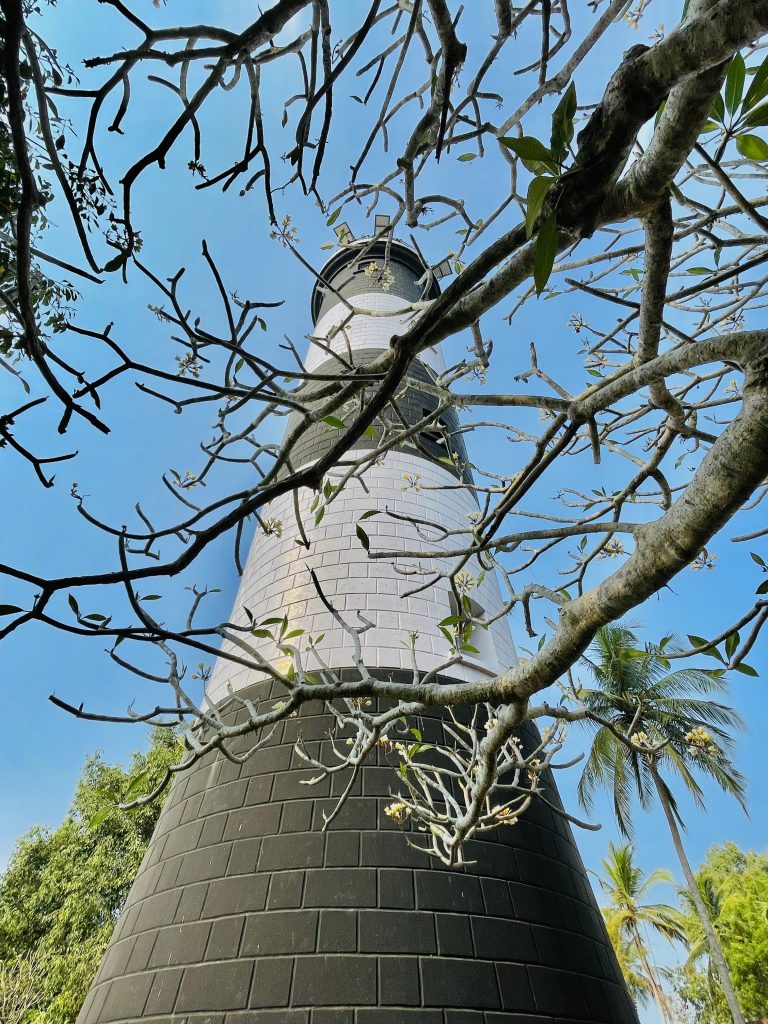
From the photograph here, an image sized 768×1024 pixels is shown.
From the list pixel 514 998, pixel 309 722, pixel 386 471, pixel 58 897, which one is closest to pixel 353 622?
pixel 309 722

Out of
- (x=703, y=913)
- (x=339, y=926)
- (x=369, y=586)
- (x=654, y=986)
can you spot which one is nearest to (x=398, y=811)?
(x=339, y=926)

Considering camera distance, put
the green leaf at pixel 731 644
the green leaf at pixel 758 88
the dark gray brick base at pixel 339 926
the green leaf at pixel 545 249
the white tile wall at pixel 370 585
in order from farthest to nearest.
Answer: the white tile wall at pixel 370 585, the dark gray brick base at pixel 339 926, the green leaf at pixel 731 644, the green leaf at pixel 758 88, the green leaf at pixel 545 249

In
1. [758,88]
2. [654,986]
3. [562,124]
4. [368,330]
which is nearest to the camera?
[562,124]

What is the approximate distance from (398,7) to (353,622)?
3.16 m

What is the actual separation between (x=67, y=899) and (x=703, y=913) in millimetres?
10747

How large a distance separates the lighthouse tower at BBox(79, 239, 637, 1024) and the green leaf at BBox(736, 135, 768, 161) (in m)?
1.03

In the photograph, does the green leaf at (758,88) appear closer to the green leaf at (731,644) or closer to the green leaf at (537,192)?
the green leaf at (537,192)

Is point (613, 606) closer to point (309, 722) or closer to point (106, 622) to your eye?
point (106, 622)

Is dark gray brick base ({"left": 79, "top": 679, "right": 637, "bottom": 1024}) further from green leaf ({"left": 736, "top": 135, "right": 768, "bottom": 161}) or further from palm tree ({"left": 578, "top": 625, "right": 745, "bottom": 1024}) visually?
palm tree ({"left": 578, "top": 625, "right": 745, "bottom": 1024})

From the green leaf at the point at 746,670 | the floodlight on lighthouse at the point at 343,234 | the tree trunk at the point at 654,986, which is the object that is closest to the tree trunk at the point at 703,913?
the tree trunk at the point at 654,986

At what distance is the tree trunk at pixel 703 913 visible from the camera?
345 inches

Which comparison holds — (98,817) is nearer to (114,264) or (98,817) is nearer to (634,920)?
(114,264)

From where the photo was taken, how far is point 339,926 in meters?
2.53

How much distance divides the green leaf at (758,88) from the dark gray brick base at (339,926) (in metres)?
3.00
